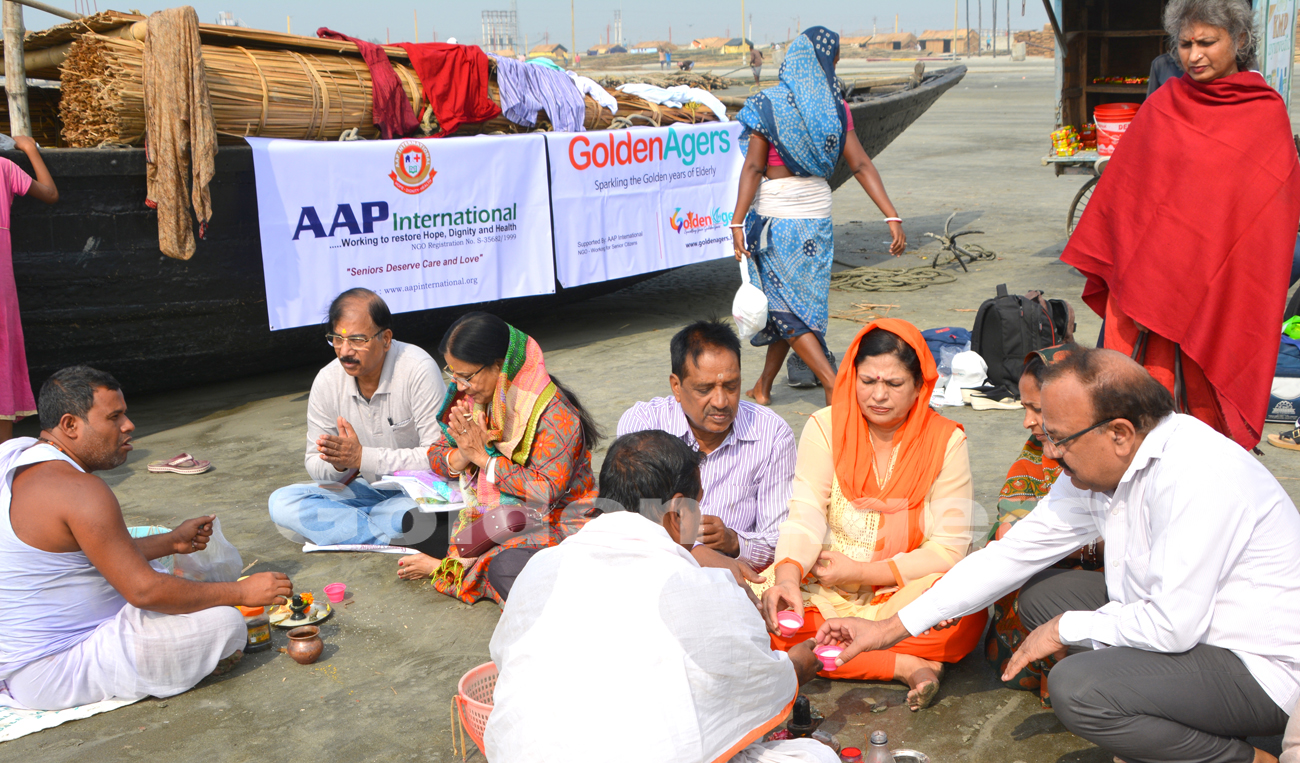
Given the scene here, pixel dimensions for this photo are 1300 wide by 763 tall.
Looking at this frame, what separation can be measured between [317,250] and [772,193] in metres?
2.46

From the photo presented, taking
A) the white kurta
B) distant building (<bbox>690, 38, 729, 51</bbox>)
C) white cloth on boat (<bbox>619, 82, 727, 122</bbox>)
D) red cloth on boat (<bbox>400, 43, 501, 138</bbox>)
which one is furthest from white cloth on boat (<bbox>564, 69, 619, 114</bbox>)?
distant building (<bbox>690, 38, 729, 51</bbox>)

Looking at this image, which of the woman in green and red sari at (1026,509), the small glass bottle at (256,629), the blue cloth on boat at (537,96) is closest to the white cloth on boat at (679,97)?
the blue cloth on boat at (537,96)

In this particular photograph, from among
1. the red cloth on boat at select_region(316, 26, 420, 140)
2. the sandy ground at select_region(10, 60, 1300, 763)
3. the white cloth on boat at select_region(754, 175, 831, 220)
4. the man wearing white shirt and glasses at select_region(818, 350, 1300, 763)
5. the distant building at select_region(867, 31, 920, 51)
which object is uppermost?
the distant building at select_region(867, 31, 920, 51)

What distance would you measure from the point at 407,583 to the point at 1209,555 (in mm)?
2653

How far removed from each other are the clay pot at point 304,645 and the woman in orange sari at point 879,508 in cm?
140

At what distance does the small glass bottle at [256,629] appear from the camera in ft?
10.9

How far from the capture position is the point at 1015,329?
5254 millimetres

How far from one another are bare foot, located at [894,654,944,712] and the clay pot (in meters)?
1.75

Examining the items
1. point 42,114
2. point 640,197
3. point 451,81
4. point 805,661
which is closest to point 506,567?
point 805,661

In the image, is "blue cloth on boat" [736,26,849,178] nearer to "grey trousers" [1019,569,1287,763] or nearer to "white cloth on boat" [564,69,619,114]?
"white cloth on boat" [564,69,619,114]

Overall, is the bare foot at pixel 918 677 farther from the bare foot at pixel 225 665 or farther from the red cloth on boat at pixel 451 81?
the red cloth on boat at pixel 451 81

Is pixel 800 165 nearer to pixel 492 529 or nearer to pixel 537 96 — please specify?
pixel 537 96

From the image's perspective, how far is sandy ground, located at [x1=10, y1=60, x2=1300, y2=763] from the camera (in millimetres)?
2789

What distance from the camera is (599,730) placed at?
72.3 inches
